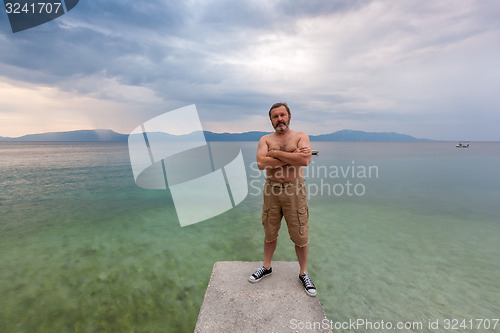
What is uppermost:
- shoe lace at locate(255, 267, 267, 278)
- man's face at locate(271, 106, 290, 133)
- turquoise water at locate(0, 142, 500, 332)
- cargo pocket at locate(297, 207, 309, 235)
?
man's face at locate(271, 106, 290, 133)

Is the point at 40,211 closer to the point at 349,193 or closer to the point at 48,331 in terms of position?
the point at 48,331

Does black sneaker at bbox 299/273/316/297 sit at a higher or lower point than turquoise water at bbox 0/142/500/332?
higher

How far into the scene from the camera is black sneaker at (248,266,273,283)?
3.65 m

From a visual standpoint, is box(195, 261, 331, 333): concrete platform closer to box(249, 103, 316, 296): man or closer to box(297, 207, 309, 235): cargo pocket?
box(249, 103, 316, 296): man

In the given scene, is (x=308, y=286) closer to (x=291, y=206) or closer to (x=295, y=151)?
(x=291, y=206)

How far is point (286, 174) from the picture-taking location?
327 cm

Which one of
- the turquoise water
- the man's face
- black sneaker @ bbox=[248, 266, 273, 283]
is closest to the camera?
the man's face

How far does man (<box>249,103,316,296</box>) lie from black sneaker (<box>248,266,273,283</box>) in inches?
24.3

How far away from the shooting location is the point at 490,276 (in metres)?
5.05

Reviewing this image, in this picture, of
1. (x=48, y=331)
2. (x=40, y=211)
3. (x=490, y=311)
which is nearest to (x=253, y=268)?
(x=48, y=331)

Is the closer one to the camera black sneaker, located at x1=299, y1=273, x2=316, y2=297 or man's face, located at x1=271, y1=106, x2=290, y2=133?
man's face, located at x1=271, y1=106, x2=290, y2=133

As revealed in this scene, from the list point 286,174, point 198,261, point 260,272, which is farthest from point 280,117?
point 198,261

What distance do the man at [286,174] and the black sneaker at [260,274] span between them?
618mm

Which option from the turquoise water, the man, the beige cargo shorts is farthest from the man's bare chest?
the turquoise water
